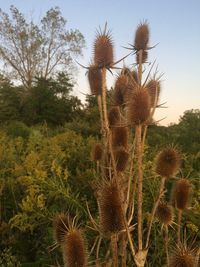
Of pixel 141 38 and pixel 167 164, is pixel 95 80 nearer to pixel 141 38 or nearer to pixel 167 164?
pixel 141 38

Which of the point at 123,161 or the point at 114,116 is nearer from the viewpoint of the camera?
the point at 123,161

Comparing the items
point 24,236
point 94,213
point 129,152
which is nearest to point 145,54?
point 129,152

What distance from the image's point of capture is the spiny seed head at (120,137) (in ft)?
7.75

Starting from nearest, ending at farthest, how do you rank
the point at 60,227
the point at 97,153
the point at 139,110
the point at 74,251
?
the point at 74,251 < the point at 139,110 < the point at 60,227 < the point at 97,153

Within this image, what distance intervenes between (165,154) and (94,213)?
90.2 inches

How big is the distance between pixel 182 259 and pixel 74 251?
480mm

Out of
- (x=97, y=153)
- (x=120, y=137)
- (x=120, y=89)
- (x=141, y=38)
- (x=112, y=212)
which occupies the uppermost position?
(x=141, y=38)

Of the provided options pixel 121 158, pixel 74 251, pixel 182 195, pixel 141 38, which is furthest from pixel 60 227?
pixel 141 38

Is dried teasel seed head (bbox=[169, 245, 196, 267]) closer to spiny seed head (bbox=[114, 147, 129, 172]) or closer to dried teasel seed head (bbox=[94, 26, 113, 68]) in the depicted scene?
spiny seed head (bbox=[114, 147, 129, 172])

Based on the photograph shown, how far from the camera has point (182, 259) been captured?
5.42 feet

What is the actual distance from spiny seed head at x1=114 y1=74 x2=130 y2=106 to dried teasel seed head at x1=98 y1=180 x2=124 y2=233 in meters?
0.61

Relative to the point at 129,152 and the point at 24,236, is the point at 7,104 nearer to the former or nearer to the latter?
the point at 24,236

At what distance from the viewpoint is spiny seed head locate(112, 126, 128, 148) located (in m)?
2.36

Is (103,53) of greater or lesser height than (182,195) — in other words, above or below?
above
